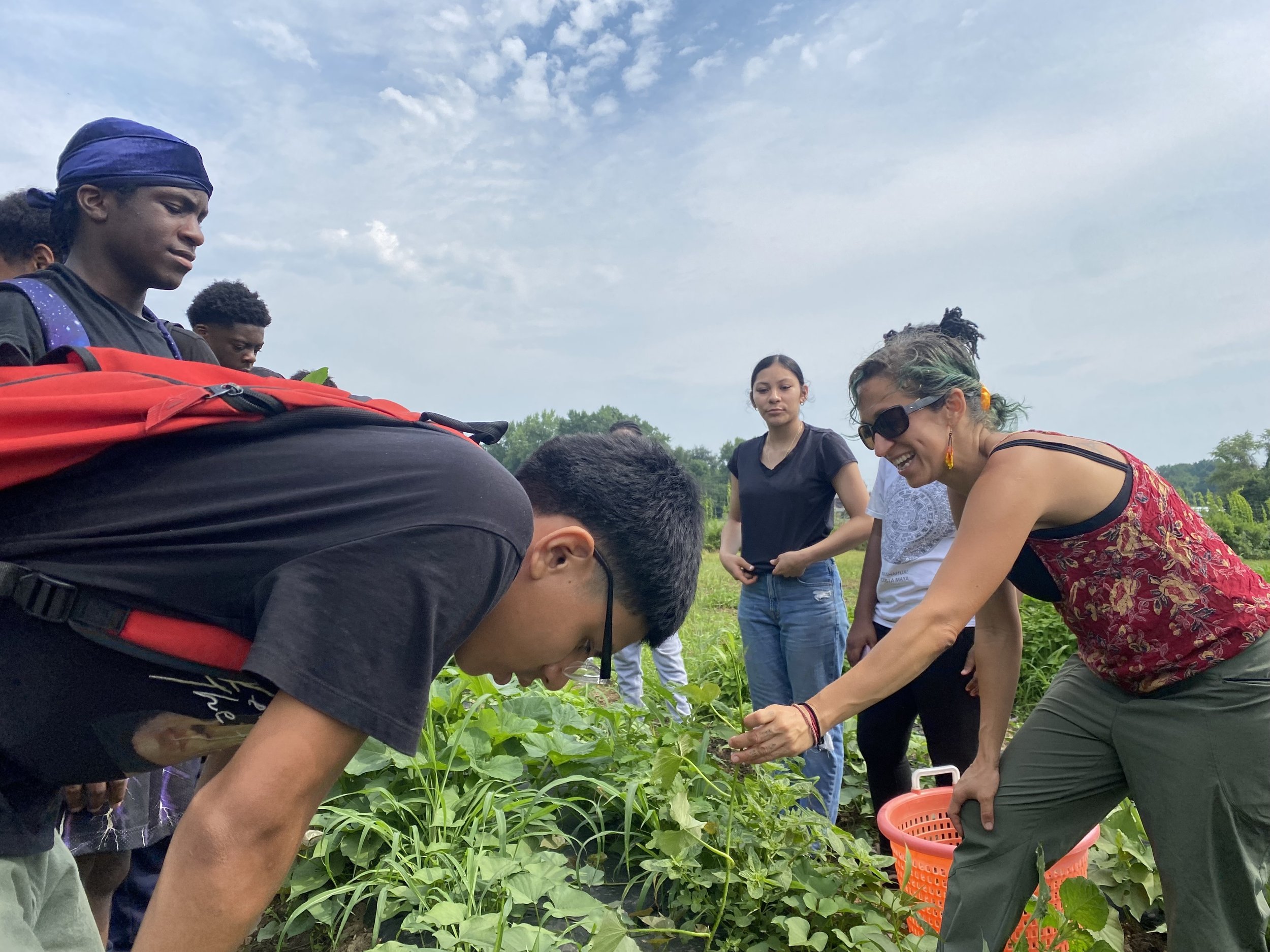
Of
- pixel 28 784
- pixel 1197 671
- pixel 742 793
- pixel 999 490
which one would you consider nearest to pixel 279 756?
pixel 28 784

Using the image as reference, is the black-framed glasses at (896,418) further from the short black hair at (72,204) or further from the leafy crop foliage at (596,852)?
the short black hair at (72,204)

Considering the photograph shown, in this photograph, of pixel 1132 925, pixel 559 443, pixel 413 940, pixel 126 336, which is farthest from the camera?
pixel 1132 925

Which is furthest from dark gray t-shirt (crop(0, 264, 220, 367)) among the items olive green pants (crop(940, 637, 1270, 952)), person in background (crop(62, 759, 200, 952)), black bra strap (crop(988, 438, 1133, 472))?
olive green pants (crop(940, 637, 1270, 952))

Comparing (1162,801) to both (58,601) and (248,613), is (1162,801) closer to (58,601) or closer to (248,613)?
(248,613)

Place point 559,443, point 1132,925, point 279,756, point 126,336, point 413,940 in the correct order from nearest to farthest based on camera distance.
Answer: point 279,756 → point 559,443 → point 126,336 → point 413,940 → point 1132,925

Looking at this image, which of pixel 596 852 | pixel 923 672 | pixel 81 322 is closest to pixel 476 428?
pixel 81 322

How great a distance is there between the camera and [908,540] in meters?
3.11

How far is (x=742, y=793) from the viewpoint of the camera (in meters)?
2.34

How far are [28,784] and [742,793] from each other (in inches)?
68.3

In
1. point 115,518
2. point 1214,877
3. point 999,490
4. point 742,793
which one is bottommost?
point 742,793

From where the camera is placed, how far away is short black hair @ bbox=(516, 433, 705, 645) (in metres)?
1.21

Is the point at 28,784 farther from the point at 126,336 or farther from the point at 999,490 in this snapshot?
the point at 999,490

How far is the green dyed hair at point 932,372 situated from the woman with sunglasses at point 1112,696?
0.85 feet

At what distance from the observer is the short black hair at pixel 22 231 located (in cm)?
271
